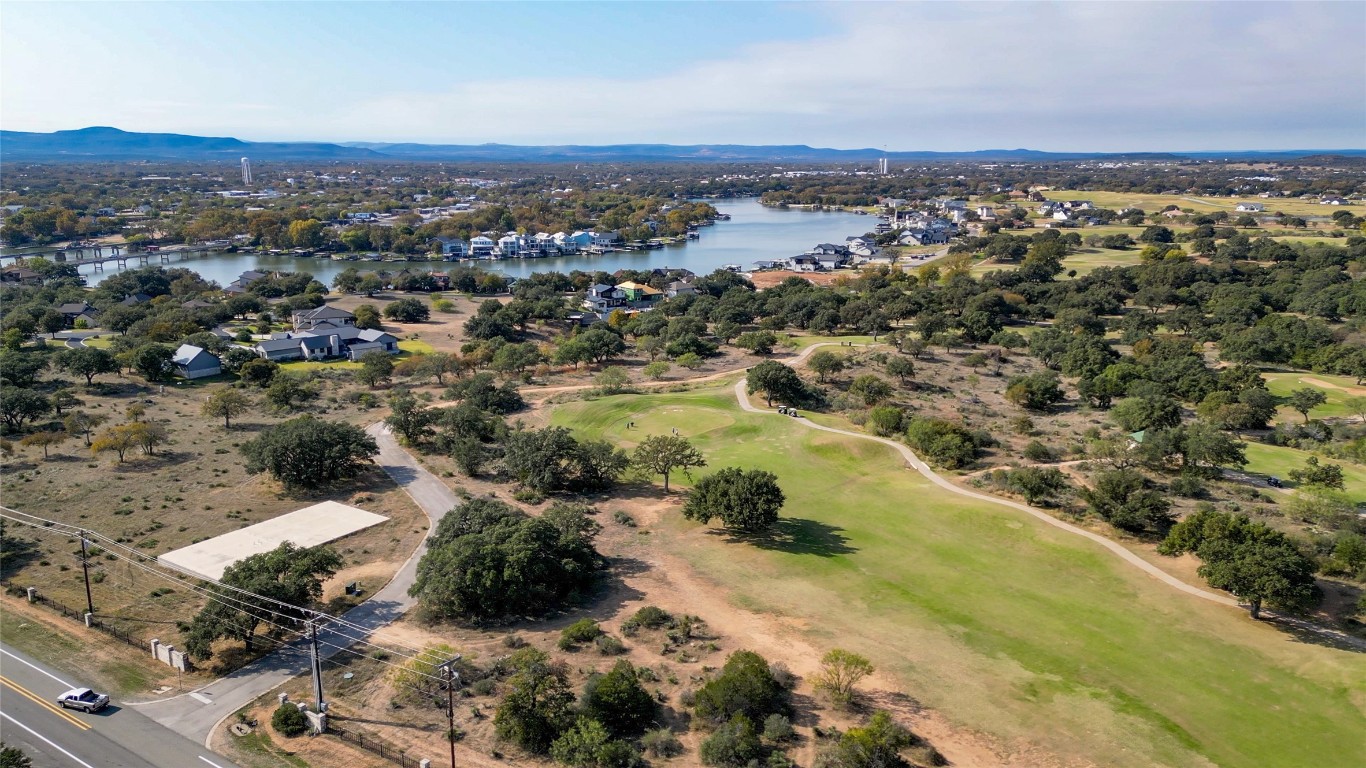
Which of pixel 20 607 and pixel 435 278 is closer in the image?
pixel 20 607

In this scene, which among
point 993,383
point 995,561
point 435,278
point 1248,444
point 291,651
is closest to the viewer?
point 291,651

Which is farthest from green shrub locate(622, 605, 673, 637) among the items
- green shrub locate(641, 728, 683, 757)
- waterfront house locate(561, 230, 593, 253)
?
waterfront house locate(561, 230, 593, 253)

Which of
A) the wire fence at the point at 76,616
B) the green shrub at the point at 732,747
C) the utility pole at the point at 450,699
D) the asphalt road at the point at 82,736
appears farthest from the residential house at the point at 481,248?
the green shrub at the point at 732,747

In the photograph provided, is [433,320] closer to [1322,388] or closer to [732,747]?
[732,747]

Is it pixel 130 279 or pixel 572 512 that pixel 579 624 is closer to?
pixel 572 512

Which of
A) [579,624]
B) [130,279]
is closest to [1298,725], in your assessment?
[579,624]

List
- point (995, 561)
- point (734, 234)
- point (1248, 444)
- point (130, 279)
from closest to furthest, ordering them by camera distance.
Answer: point (995, 561)
point (1248, 444)
point (130, 279)
point (734, 234)
